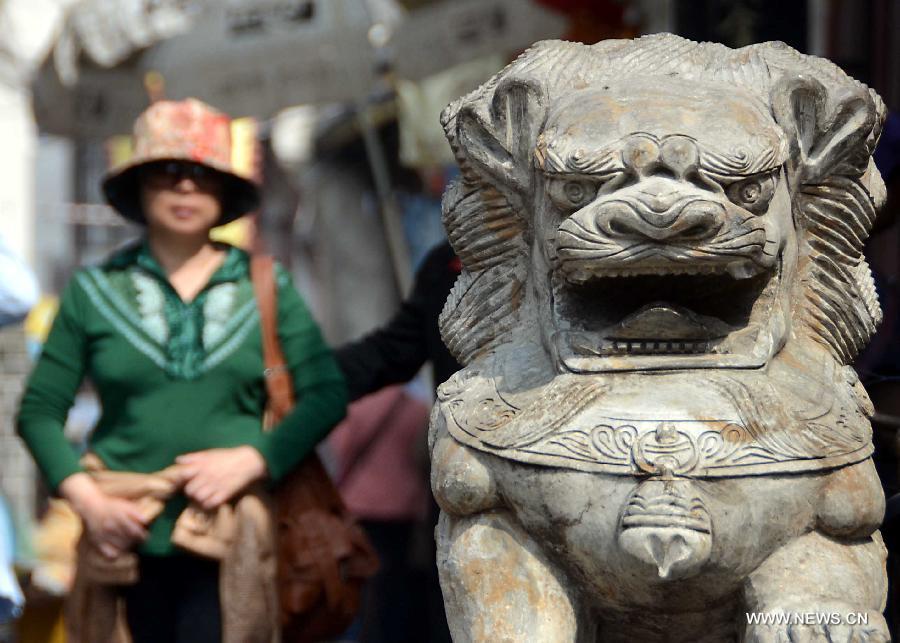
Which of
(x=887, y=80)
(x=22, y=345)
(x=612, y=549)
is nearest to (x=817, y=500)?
Result: (x=612, y=549)

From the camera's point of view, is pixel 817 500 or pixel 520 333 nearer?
pixel 817 500

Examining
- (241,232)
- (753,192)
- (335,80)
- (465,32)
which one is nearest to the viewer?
(753,192)

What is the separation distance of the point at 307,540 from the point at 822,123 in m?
1.58

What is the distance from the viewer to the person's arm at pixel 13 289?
370 cm

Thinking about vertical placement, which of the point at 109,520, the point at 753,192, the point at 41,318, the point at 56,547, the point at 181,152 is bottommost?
the point at 41,318

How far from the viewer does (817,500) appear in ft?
8.63

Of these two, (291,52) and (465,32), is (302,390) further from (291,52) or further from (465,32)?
(291,52)

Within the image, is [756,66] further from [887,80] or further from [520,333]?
[887,80]

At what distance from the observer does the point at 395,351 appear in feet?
13.0

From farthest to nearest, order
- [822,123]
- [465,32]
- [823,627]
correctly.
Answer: [465,32], [822,123], [823,627]

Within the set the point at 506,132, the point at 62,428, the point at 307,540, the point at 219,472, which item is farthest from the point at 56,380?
the point at 506,132

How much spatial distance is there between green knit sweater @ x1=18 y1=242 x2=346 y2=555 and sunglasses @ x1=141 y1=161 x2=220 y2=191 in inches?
8.0

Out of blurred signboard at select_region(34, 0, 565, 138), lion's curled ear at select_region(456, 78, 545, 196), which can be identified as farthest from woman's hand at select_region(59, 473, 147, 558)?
blurred signboard at select_region(34, 0, 565, 138)

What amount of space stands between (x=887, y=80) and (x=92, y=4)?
3904 mm
